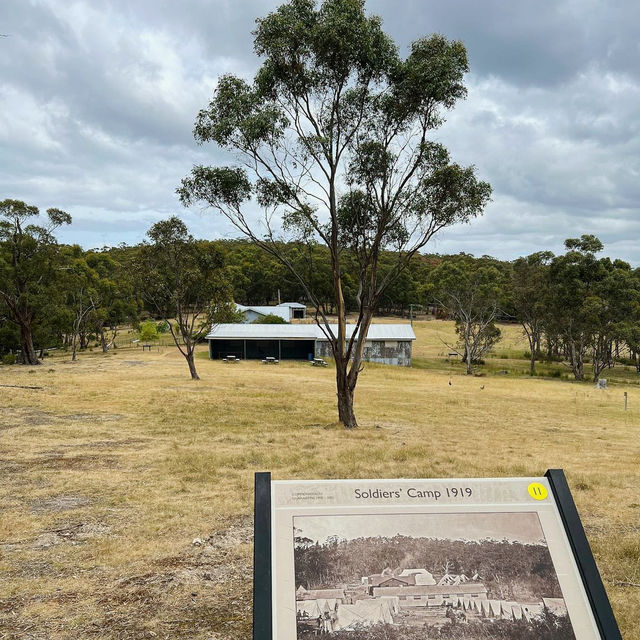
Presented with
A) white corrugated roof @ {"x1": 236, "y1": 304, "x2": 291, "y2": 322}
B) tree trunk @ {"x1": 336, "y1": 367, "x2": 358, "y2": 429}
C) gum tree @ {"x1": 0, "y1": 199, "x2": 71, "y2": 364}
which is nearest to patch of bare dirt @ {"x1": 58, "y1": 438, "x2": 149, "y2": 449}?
tree trunk @ {"x1": 336, "y1": 367, "x2": 358, "y2": 429}

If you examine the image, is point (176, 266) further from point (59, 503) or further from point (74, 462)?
point (59, 503)

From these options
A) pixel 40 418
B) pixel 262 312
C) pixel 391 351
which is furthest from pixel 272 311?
pixel 40 418

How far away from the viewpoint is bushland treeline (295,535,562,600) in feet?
14.2

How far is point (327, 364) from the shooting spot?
170 feet

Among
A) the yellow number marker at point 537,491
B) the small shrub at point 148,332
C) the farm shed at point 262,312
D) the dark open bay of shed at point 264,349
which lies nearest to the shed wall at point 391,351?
the dark open bay of shed at point 264,349

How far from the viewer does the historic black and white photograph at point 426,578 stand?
13.4 ft

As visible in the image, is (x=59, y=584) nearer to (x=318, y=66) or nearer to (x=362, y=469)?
(x=362, y=469)

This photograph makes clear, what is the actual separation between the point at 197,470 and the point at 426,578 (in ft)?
30.3

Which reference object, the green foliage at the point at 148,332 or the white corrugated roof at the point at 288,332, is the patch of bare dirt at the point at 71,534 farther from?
the green foliage at the point at 148,332

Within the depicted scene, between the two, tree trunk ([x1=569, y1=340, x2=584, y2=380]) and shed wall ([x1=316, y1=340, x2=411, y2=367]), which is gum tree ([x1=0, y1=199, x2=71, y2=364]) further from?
tree trunk ([x1=569, y1=340, x2=584, y2=380])

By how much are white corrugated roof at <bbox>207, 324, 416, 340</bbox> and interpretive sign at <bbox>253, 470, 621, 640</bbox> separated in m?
48.6

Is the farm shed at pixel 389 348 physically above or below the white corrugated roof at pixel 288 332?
below

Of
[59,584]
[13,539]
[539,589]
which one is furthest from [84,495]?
[539,589]

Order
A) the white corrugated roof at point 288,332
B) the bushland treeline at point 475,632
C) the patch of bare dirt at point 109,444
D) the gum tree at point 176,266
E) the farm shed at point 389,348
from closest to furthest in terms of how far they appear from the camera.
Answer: the bushland treeline at point 475,632
the patch of bare dirt at point 109,444
the gum tree at point 176,266
the farm shed at point 389,348
the white corrugated roof at point 288,332
